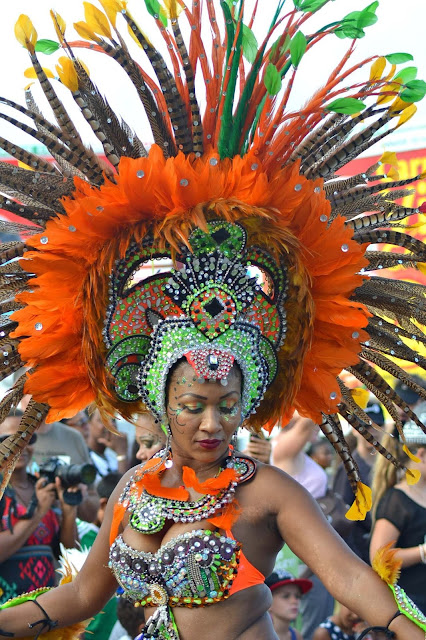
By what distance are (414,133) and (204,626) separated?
25.7 ft

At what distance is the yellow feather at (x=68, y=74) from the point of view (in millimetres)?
2889

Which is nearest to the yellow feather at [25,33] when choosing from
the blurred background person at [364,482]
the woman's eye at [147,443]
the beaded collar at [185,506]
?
the beaded collar at [185,506]

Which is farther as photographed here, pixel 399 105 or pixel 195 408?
pixel 399 105

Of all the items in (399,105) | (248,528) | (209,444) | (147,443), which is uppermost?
(399,105)

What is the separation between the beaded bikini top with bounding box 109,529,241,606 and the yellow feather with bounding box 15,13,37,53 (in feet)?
5.58

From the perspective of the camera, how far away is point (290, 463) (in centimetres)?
513

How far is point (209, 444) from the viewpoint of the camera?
2686 millimetres

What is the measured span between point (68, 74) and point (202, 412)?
4.05 ft

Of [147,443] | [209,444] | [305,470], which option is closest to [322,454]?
[305,470]

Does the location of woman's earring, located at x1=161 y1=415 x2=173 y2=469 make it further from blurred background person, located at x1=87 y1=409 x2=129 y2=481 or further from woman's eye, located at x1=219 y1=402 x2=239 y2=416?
blurred background person, located at x1=87 y1=409 x2=129 y2=481

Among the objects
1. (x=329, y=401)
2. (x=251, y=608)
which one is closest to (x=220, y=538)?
(x=251, y=608)

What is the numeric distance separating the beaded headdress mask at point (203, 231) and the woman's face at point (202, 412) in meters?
0.05

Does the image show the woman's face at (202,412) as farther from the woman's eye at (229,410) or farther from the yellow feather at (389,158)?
the yellow feather at (389,158)

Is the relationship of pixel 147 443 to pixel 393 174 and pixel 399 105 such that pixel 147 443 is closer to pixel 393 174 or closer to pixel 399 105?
pixel 393 174
